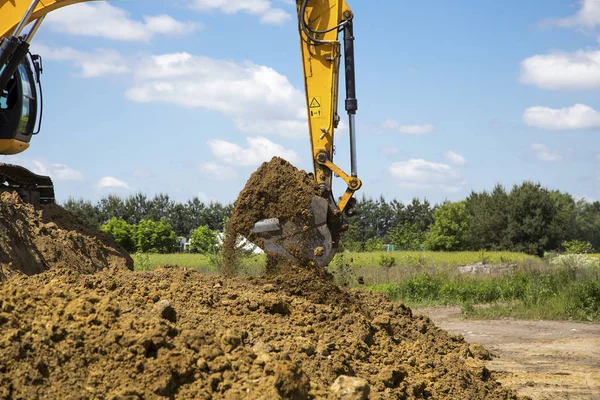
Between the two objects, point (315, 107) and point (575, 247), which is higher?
point (315, 107)

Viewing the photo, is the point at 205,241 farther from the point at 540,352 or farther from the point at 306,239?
the point at 540,352

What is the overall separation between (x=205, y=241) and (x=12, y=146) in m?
17.8

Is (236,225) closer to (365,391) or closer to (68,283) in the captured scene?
(68,283)

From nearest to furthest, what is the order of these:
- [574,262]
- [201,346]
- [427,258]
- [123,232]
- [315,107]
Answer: [201,346] → [315,107] → [574,262] → [427,258] → [123,232]

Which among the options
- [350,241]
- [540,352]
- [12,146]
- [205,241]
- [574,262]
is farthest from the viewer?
[205,241]

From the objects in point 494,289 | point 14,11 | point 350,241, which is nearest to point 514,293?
point 494,289

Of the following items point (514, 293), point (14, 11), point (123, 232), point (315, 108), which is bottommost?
point (514, 293)

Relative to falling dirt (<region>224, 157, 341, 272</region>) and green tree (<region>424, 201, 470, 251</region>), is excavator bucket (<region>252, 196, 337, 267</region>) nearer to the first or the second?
falling dirt (<region>224, 157, 341, 272</region>)

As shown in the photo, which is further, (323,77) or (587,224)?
(587,224)

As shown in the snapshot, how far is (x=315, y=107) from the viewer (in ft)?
32.4

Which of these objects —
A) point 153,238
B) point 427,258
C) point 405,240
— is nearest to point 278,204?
Result: point 427,258

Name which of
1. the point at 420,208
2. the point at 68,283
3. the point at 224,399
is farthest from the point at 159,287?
the point at 420,208

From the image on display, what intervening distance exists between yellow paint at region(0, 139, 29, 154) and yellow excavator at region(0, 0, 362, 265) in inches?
0.5

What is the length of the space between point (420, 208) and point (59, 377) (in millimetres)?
49397
